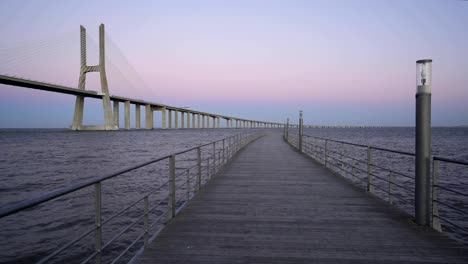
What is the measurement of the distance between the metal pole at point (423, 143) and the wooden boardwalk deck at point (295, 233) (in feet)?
0.81

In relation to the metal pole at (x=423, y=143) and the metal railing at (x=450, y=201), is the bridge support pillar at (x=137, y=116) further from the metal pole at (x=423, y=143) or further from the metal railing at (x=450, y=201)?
the metal pole at (x=423, y=143)

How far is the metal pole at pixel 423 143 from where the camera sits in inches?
159

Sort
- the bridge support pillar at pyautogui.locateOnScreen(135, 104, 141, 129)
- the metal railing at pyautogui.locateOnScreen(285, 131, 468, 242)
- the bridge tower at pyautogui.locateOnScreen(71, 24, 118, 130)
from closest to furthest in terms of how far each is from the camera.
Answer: the metal railing at pyautogui.locateOnScreen(285, 131, 468, 242)
the bridge tower at pyautogui.locateOnScreen(71, 24, 118, 130)
the bridge support pillar at pyautogui.locateOnScreen(135, 104, 141, 129)

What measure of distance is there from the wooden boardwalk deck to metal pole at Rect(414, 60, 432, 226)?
0.25 metres

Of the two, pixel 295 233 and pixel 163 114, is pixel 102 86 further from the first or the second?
pixel 295 233

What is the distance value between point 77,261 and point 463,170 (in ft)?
63.0

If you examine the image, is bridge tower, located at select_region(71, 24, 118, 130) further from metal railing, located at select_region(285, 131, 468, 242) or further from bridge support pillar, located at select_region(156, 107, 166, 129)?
metal railing, located at select_region(285, 131, 468, 242)

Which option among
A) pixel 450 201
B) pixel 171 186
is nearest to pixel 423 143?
A: pixel 171 186

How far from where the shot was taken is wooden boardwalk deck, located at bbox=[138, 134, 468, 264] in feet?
10.5

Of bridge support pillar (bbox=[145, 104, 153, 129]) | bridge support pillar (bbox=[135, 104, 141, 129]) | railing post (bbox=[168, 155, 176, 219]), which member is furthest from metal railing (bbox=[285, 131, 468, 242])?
bridge support pillar (bbox=[135, 104, 141, 129])

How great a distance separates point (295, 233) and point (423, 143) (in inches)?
74.0

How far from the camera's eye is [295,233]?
384cm

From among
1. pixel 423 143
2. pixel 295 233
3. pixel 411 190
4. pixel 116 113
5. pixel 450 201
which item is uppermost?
pixel 116 113

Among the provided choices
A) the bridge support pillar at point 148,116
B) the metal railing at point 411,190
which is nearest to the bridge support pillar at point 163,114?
the bridge support pillar at point 148,116
